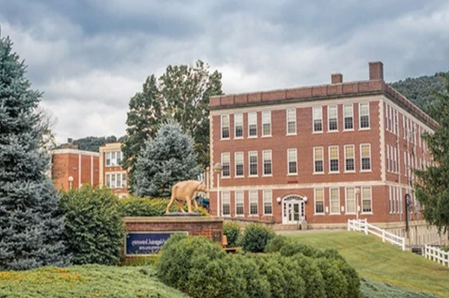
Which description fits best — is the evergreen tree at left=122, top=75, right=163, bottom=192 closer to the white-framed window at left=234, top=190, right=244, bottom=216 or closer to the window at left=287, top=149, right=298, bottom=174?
the white-framed window at left=234, top=190, right=244, bottom=216

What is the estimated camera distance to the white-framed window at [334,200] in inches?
2381

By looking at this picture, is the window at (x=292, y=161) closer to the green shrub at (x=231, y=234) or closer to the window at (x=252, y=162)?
the window at (x=252, y=162)

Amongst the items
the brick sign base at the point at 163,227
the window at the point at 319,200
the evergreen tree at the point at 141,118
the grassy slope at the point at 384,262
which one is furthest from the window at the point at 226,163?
the brick sign base at the point at 163,227

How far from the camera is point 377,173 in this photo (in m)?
59.2

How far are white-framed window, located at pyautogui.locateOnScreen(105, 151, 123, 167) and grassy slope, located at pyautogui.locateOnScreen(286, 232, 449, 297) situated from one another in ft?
185

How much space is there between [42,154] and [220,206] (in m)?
49.2

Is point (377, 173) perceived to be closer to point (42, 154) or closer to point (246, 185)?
point (246, 185)

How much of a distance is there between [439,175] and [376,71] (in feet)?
89.8

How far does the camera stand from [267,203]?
63.5 meters

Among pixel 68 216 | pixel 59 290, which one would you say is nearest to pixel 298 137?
pixel 68 216

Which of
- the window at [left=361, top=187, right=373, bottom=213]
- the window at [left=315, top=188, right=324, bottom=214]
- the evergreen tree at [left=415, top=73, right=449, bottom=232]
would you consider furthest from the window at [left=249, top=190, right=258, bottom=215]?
the evergreen tree at [left=415, top=73, right=449, bottom=232]

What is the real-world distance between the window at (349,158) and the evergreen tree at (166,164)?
25.4 meters

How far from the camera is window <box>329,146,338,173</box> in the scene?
61.0 meters

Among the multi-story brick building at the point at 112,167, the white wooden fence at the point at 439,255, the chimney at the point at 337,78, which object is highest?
the chimney at the point at 337,78
